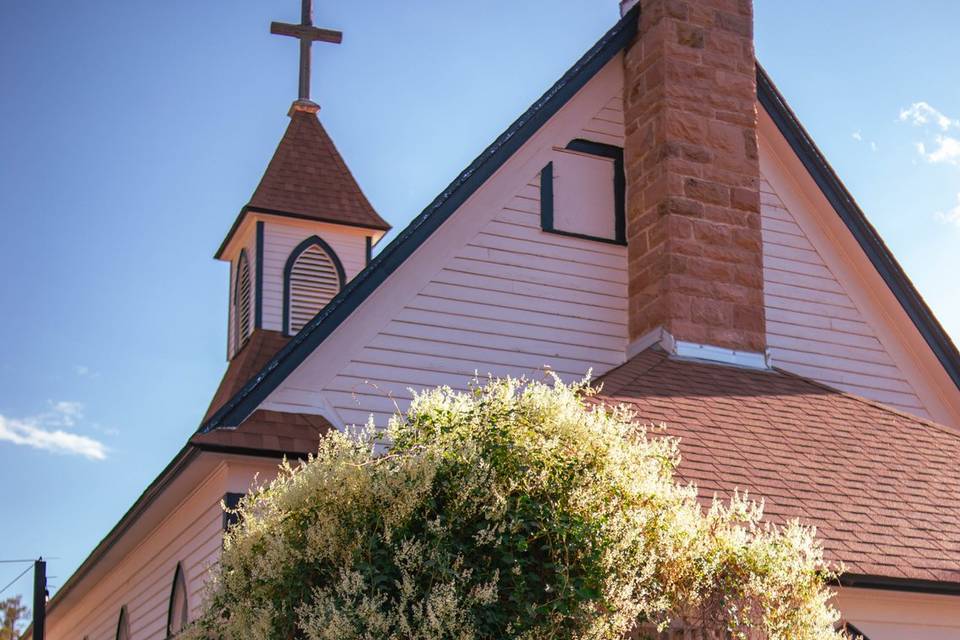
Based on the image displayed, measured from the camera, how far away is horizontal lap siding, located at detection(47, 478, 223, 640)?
13.1 m

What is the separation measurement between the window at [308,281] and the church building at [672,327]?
5.99 metres

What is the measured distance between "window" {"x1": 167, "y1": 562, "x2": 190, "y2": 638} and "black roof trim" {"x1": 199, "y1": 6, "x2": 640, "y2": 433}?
2.98m

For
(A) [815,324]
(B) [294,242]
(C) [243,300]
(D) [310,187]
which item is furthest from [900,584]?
(C) [243,300]

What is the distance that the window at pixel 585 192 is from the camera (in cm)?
1485

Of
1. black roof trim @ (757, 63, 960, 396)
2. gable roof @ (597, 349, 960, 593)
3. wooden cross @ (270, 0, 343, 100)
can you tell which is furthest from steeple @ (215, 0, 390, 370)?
gable roof @ (597, 349, 960, 593)

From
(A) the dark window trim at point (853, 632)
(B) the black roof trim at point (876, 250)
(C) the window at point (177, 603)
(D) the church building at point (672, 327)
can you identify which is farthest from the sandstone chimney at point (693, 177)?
(C) the window at point (177, 603)

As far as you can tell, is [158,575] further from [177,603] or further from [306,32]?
[306,32]

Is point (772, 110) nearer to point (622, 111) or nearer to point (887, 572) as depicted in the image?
point (622, 111)

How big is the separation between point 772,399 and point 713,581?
5.20 m

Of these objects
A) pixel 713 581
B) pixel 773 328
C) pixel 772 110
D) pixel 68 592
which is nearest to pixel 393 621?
pixel 713 581

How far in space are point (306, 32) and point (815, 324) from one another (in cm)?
1307

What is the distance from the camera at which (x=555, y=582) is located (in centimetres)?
815

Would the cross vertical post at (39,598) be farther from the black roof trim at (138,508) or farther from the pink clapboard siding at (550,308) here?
the pink clapboard siding at (550,308)

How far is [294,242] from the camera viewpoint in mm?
23109
